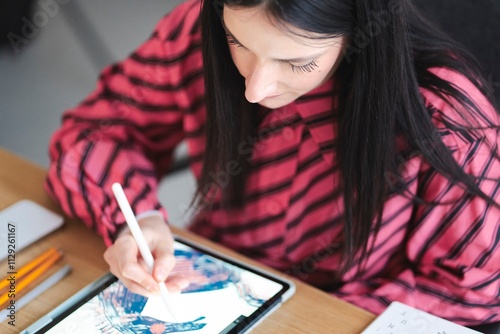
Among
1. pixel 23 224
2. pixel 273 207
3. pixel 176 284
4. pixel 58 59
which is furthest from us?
pixel 58 59

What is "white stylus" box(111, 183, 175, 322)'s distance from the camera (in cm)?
78

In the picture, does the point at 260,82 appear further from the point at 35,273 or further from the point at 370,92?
the point at 35,273

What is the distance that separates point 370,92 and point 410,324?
0.88 ft

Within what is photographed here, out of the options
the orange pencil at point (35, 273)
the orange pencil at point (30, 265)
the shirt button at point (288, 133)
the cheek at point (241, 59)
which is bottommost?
the shirt button at point (288, 133)

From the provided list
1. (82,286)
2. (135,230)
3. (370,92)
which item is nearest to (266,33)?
(370,92)

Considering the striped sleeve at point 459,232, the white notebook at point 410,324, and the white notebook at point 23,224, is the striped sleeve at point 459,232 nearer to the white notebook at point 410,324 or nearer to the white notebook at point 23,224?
the white notebook at point 410,324

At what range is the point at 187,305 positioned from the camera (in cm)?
83

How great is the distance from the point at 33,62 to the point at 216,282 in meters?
2.06

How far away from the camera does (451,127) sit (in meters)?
0.87

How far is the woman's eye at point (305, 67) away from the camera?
784mm

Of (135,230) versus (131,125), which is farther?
(131,125)

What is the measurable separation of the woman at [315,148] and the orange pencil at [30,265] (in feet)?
0.25

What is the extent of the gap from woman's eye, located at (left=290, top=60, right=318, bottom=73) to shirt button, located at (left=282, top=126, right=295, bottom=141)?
227mm

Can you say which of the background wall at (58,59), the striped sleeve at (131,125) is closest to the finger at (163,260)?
the striped sleeve at (131,125)
